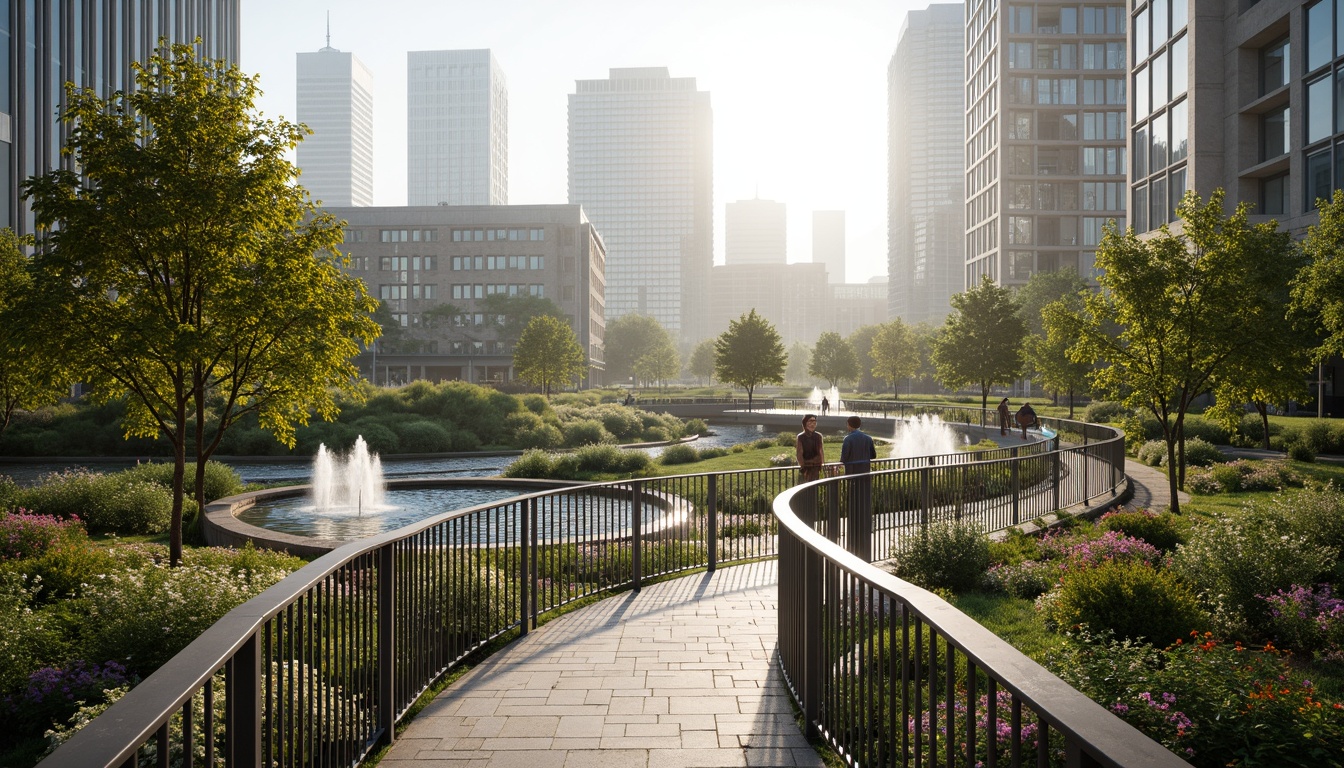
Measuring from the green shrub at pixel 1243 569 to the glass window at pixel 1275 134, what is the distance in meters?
38.5

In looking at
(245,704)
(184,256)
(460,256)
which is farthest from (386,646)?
(460,256)

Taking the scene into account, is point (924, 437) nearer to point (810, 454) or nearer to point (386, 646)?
point (810, 454)

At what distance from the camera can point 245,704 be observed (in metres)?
2.96

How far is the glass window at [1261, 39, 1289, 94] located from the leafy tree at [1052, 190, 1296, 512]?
27411mm

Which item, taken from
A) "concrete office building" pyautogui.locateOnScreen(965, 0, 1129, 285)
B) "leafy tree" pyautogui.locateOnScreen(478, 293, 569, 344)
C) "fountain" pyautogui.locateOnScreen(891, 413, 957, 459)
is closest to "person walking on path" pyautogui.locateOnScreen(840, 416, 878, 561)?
"fountain" pyautogui.locateOnScreen(891, 413, 957, 459)

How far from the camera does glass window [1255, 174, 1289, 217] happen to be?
39938 mm

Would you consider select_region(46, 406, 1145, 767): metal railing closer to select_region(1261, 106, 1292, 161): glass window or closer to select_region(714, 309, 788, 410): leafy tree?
select_region(1261, 106, 1292, 161): glass window

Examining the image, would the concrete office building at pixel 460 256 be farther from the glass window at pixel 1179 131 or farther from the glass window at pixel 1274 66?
the glass window at pixel 1274 66

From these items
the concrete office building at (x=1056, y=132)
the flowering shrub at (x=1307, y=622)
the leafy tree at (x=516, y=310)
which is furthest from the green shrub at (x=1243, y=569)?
the leafy tree at (x=516, y=310)

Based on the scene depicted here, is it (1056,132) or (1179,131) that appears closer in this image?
(1179,131)

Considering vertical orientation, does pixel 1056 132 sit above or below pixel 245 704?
above

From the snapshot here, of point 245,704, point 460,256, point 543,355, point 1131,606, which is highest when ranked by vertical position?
point 460,256

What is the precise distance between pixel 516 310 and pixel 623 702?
95.4 metres

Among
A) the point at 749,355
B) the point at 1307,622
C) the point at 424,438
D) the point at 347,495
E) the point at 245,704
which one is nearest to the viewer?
the point at 245,704
